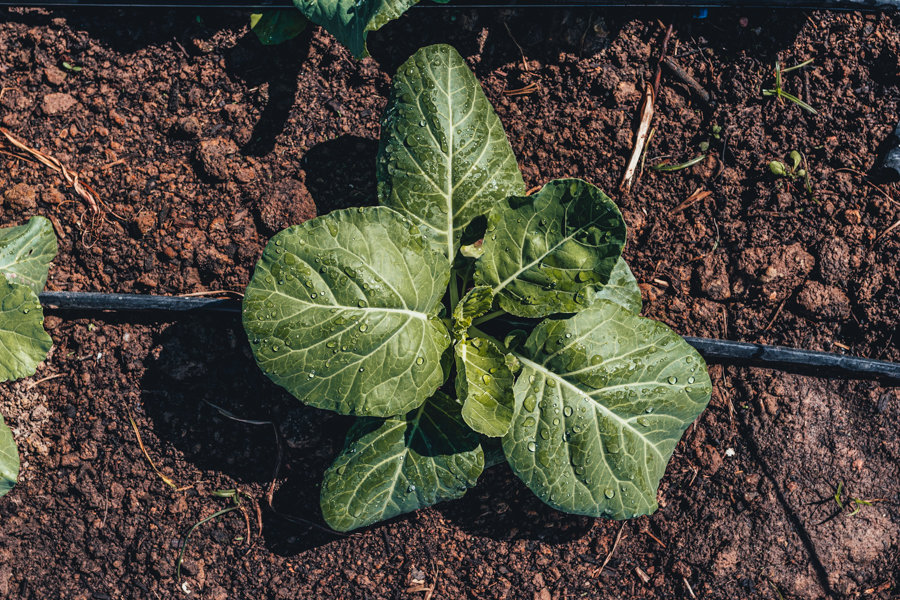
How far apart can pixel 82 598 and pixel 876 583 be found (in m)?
3.47

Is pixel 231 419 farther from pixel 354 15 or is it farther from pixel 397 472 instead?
pixel 354 15

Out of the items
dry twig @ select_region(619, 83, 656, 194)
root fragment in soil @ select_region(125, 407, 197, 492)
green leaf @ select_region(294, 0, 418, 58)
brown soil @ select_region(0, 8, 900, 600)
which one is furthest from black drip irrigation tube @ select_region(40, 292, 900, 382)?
green leaf @ select_region(294, 0, 418, 58)

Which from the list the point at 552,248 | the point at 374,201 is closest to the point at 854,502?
the point at 552,248

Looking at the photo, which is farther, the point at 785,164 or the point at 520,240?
the point at 785,164

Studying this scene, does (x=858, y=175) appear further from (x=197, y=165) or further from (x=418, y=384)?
(x=197, y=165)

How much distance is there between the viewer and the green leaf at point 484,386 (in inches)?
78.7

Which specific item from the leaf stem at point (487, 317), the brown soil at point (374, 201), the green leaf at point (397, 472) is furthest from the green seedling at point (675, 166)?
the green leaf at point (397, 472)

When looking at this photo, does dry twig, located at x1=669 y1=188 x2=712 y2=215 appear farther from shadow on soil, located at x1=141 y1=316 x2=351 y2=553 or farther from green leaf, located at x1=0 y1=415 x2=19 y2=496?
green leaf, located at x1=0 y1=415 x2=19 y2=496

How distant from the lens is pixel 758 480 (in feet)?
8.51

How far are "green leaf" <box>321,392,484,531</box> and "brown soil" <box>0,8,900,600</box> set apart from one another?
0.38 metres

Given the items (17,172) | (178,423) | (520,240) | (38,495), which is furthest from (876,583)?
(17,172)

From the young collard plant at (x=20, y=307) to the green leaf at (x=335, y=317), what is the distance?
81 centimetres

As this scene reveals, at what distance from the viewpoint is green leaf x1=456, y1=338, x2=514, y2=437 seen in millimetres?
2000

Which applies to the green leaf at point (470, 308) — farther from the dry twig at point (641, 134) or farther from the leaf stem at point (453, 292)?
the dry twig at point (641, 134)
